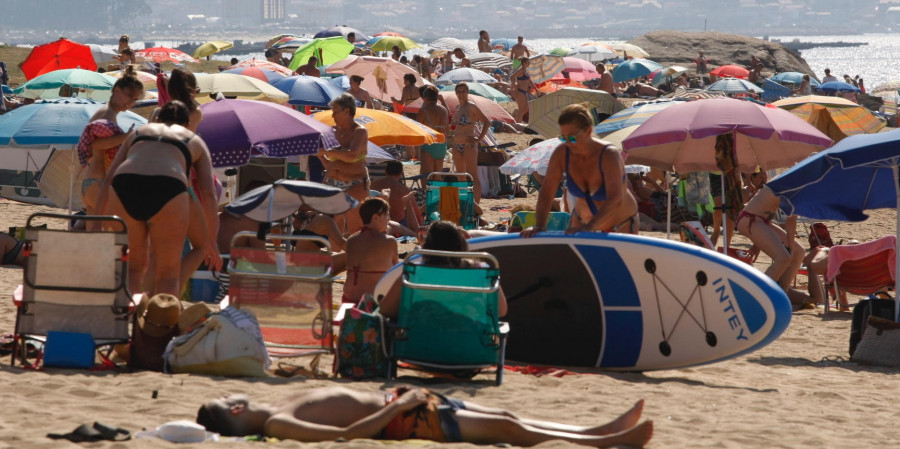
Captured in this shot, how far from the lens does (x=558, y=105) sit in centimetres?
1488

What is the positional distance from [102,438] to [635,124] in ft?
22.4

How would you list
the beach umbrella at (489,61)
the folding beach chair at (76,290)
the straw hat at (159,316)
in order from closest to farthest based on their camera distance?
1. the folding beach chair at (76,290)
2. the straw hat at (159,316)
3. the beach umbrella at (489,61)

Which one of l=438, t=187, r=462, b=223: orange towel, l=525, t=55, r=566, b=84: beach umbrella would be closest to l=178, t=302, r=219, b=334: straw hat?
l=438, t=187, r=462, b=223: orange towel

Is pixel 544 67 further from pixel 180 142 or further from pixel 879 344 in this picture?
pixel 180 142

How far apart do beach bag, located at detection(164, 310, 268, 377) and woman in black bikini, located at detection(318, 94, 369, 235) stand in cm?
369

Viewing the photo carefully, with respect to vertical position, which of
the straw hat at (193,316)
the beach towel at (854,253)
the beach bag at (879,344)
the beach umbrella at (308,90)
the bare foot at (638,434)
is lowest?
the beach bag at (879,344)

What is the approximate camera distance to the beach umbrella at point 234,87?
11.8m

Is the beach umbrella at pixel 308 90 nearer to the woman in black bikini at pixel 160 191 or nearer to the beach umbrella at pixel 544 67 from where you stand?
the woman in black bikini at pixel 160 191

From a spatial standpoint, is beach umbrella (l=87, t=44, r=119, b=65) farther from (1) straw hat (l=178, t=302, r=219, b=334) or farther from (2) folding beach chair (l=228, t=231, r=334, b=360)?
(1) straw hat (l=178, t=302, r=219, b=334)

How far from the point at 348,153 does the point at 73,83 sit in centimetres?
738

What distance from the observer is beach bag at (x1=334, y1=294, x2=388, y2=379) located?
5.34m

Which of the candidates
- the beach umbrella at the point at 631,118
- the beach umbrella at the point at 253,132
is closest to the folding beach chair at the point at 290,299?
the beach umbrella at the point at 253,132

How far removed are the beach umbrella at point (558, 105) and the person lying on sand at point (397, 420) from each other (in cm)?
1065

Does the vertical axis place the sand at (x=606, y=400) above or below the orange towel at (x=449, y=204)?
below
